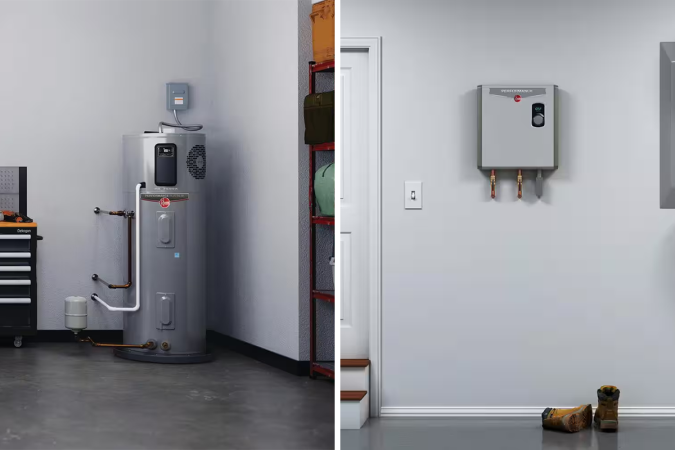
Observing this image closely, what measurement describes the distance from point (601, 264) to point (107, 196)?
4.31m

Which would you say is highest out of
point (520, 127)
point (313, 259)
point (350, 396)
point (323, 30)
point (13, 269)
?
point (323, 30)

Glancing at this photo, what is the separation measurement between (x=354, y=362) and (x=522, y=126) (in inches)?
34.1

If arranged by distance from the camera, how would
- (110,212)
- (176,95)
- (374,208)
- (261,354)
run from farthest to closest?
(176,95) → (110,212) → (261,354) → (374,208)

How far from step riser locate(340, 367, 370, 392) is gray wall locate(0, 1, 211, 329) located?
3647mm

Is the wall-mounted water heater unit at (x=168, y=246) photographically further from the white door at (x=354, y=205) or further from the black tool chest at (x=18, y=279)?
the white door at (x=354, y=205)

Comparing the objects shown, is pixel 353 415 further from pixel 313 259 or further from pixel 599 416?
pixel 313 259

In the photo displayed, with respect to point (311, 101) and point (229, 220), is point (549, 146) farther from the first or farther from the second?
point (229, 220)

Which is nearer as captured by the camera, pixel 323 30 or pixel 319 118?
pixel 319 118

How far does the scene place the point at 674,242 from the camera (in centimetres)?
230

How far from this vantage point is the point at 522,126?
220cm

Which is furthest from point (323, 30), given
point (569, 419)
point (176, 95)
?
point (569, 419)

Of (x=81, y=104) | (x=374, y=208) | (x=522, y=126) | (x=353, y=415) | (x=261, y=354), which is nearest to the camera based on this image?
(x=522, y=126)

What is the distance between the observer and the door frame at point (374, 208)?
2.34 metres

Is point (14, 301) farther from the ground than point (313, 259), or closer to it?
closer to it
